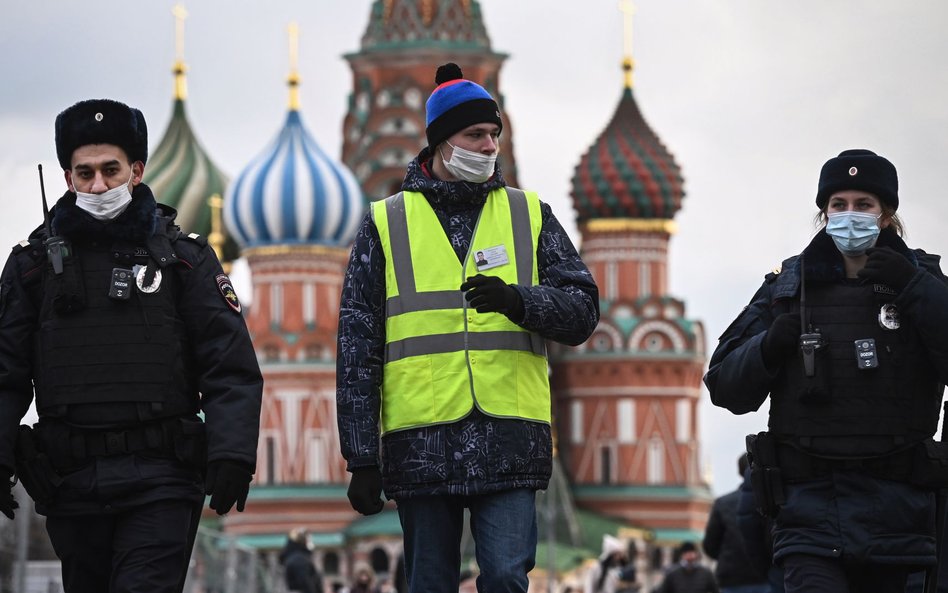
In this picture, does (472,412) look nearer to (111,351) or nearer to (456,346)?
(456,346)

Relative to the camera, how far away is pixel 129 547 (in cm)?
788

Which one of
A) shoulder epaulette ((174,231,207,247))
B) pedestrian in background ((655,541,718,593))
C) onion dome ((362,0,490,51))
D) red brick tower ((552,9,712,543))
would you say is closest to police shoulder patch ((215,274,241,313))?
shoulder epaulette ((174,231,207,247))

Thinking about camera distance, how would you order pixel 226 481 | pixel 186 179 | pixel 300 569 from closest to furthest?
pixel 226 481 < pixel 300 569 < pixel 186 179

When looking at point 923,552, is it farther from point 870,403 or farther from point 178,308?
point 178,308

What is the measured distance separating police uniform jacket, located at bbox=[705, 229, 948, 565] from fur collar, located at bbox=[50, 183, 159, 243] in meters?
1.75

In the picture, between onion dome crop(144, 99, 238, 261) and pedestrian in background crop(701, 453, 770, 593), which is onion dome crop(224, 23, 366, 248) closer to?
onion dome crop(144, 99, 238, 261)

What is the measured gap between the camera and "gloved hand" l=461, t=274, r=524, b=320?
26.2 feet

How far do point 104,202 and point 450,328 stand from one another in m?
1.05

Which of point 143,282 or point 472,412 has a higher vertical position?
point 143,282

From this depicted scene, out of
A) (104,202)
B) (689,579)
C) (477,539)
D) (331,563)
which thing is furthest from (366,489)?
(331,563)

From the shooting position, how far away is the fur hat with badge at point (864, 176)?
8406mm

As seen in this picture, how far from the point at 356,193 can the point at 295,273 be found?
2.17 metres

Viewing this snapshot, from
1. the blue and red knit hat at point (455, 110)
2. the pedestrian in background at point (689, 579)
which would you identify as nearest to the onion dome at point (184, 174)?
the pedestrian in background at point (689, 579)

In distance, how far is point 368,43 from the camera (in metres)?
63.5
